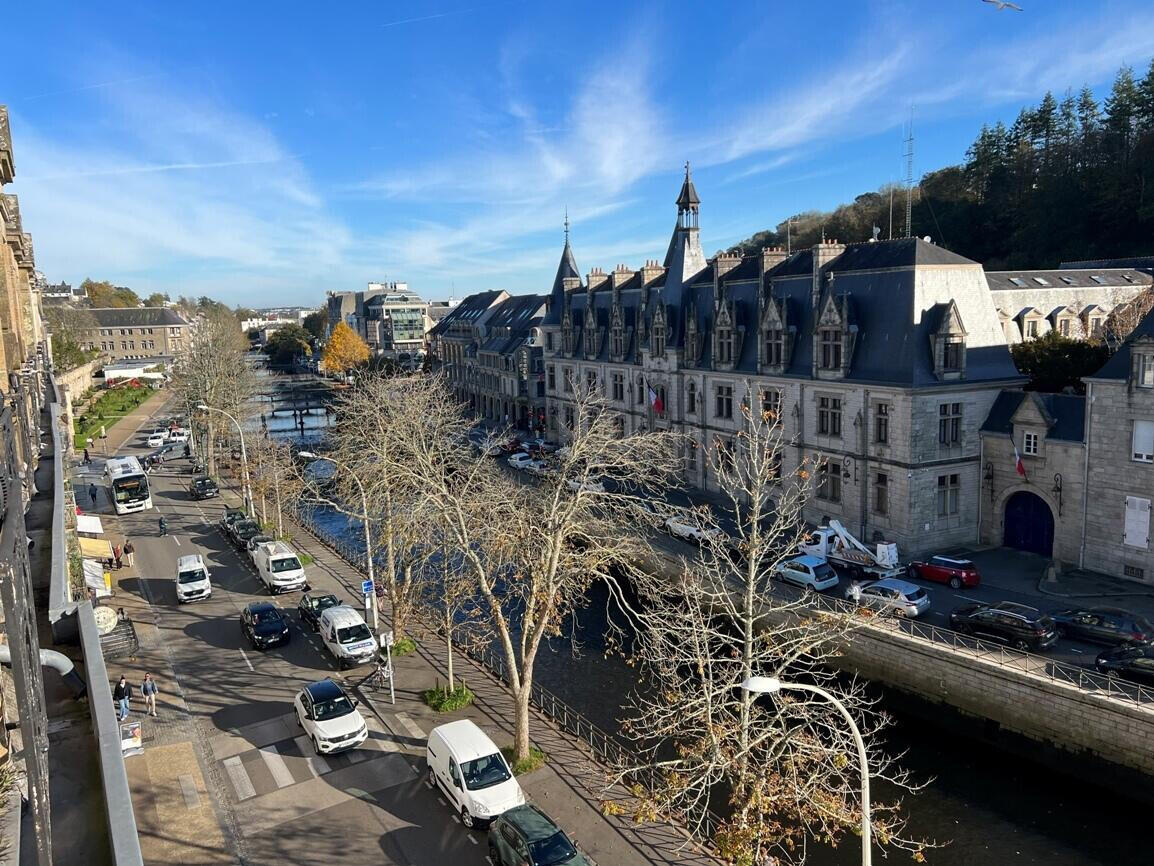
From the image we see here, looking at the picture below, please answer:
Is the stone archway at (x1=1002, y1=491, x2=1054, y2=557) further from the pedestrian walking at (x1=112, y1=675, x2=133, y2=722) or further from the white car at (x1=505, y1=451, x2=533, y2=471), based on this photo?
the pedestrian walking at (x1=112, y1=675, x2=133, y2=722)

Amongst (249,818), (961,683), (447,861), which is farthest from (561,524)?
(961,683)

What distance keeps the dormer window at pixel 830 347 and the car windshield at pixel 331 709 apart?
→ 27.8 m

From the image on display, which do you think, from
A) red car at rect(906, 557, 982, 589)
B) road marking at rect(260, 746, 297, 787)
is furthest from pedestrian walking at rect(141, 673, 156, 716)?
red car at rect(906, 557, 982, 589)

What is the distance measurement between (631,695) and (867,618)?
8.11 metres

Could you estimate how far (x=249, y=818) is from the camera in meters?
18.9

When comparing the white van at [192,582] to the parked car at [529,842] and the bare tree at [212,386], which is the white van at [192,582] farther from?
the bare tree at [212,386]

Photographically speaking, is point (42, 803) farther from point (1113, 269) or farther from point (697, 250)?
point (1113, 269)

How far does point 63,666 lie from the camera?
9094 millimetres

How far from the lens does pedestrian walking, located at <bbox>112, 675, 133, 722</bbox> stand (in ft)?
72.8

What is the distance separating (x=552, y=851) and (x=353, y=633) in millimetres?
13566

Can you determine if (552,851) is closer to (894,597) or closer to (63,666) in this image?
(63,666)

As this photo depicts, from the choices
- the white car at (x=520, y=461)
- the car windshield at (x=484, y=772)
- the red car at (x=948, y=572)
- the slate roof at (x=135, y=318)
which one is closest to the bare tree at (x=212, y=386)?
the white car at (x=520, y=461)

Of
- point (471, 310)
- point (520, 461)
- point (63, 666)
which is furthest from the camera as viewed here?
point (471, 310)

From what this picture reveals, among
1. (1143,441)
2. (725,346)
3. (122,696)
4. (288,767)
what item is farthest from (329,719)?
(725,346)
